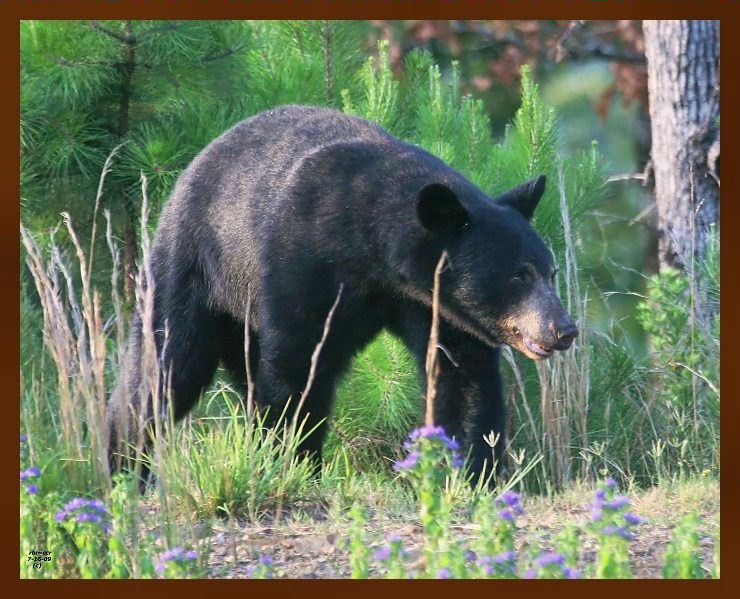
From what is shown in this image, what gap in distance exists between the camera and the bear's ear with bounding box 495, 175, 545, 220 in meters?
5.62

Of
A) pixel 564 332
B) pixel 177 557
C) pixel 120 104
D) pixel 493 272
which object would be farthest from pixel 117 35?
pixel 177 557

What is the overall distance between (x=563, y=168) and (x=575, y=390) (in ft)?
4.74

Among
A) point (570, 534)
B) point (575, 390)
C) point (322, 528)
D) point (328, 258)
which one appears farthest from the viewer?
point (575, 390)

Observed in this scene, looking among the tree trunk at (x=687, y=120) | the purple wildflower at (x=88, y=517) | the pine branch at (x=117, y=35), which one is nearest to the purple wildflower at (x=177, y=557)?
the purple wildflower at (x=88, y=517)

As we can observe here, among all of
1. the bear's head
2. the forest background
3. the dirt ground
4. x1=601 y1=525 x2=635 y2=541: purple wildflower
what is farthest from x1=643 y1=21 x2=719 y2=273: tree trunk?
x1=601 y1=525 x2=635 y2=541: purple wildflower

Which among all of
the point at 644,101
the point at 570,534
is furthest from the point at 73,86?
the point at 644,101

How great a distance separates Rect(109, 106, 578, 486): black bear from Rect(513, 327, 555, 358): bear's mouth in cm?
1

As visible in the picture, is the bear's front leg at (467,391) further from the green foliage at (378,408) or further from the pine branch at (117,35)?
the pine branch at (117,35)

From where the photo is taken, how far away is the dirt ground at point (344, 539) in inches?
156

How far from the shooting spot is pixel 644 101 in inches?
496

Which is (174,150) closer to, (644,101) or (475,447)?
(475,447)

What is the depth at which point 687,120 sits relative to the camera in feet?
25.8

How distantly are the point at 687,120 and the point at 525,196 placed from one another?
109 inches

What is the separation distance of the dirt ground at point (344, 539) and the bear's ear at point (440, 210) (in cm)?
135
